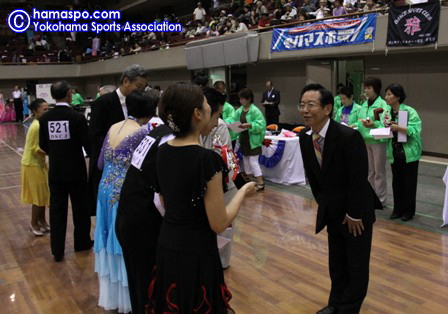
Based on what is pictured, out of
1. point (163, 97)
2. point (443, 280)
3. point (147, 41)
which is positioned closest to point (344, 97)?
point (443, 280)

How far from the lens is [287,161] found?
7223 millimetres

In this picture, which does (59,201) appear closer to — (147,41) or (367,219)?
(367,219)

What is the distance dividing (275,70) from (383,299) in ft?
38.0

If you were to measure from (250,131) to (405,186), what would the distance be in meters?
2.54

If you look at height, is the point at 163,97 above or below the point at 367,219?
above

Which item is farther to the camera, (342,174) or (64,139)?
(64,139)

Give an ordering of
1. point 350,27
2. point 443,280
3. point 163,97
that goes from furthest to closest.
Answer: point 350,27 < point 443,280 < point 163,97

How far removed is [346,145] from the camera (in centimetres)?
253

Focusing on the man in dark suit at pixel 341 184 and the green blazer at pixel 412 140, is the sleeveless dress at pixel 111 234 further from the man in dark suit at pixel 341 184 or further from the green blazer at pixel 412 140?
the green blazer at pixel 412 140

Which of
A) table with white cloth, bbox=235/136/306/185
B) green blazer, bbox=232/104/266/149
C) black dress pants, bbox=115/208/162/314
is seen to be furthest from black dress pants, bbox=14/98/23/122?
black dress pants, bbox=115/208/162/314

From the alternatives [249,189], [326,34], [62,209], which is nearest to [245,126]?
[62,209]

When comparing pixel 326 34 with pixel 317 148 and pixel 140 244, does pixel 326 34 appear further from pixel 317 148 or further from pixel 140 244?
pixel 140 244

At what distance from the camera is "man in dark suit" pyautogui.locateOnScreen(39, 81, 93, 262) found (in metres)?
4.09

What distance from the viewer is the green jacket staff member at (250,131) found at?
6.62 meters
